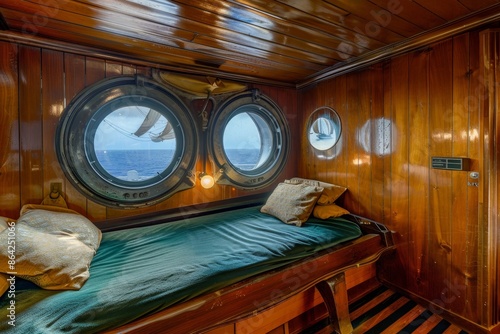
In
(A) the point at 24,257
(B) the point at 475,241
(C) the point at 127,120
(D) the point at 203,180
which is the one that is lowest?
(B) the point at 475,241

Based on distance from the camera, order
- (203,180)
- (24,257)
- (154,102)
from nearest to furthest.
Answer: (24,257) < (154,102) < (203,180)

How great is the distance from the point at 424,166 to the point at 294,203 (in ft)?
3.45

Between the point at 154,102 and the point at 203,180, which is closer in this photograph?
the point at 154,102

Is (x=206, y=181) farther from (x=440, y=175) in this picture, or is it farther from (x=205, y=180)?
(x=440, y=175)

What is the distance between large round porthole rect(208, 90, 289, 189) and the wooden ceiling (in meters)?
0.57

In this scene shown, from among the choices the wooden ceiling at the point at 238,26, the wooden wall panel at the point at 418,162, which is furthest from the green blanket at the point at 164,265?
the wooden ceiling at the point at 238,26

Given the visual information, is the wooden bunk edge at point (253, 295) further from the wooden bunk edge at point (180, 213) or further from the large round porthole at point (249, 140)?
the large round porthole at point (249, 140)

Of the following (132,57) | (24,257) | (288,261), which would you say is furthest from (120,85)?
(288,261)

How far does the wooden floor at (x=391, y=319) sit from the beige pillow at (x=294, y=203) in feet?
2.58

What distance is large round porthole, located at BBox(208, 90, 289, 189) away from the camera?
7.81 ft

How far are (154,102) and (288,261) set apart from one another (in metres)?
1.73

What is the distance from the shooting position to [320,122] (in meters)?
2.64

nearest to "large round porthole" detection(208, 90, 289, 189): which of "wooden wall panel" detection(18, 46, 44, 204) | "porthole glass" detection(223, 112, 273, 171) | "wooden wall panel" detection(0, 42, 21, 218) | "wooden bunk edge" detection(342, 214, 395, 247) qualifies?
"porthole glass" detection(223, 112, 273, 171)

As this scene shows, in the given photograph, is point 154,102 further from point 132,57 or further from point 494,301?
point 494,301
